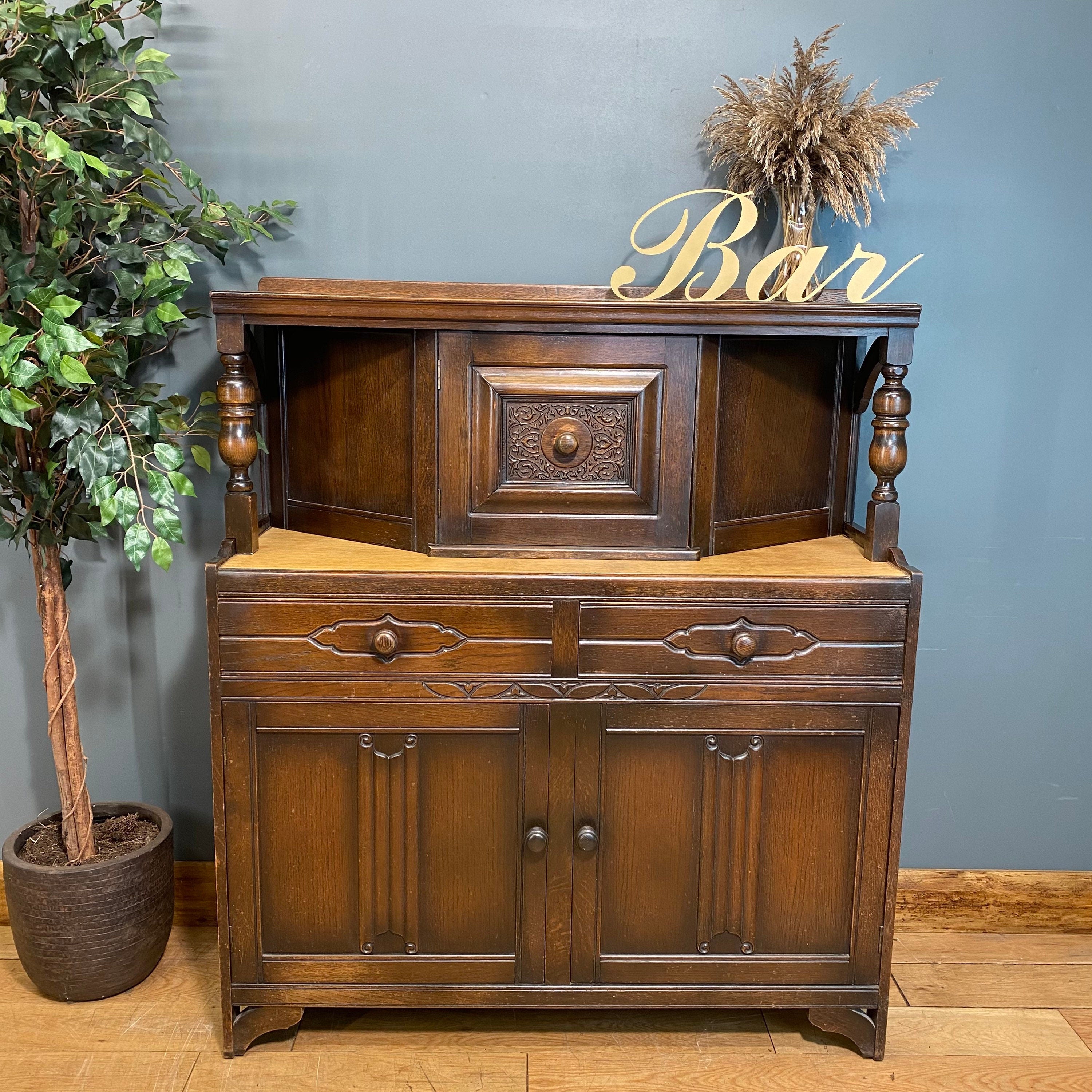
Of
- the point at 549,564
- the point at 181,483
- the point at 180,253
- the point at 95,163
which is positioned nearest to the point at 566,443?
the point at 549,564

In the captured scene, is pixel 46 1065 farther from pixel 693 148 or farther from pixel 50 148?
pixel 693 148

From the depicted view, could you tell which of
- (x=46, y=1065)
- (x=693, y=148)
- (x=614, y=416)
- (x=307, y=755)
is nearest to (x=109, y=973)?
(x=46, y=1065)

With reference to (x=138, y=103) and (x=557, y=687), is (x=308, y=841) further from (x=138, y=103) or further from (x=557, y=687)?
(x=138, y=103)

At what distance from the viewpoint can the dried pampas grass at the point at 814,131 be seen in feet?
6.91

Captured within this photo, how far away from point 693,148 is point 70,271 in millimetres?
1339

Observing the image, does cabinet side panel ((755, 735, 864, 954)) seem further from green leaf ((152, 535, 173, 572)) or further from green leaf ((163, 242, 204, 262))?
green leaf ((163, 242, 204, 262))

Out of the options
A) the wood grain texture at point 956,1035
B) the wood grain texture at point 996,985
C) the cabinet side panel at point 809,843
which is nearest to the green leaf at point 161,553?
the cabinet side panel at point 809,843

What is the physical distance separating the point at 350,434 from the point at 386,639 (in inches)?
18.9

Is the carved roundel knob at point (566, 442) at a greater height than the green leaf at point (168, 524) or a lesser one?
greater

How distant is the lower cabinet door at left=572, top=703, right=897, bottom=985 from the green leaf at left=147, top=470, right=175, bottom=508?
2.87 feet

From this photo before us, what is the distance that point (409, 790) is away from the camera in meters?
2.02

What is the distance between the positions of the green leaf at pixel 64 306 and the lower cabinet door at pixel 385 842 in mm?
760

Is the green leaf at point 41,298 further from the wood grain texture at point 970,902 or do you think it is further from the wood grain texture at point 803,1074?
the wood grain texture at point 803,1074

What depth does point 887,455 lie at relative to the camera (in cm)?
203
